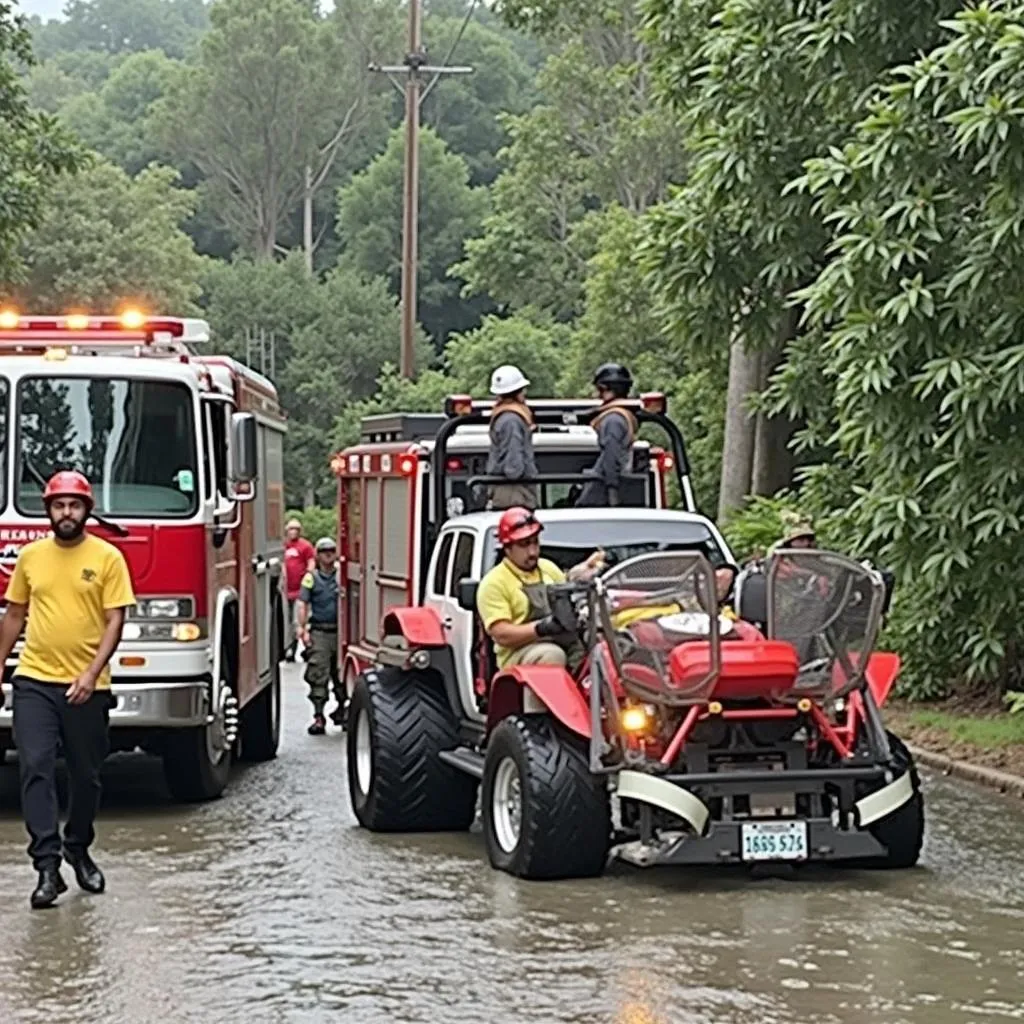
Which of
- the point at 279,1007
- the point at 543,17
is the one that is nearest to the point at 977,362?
the point at 279,1007

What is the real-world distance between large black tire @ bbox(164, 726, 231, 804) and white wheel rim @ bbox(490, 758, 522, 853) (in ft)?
10.9

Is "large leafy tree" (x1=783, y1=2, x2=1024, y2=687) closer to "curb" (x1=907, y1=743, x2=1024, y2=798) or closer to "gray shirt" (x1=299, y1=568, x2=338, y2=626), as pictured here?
"curb" (x1=907, y1=743, x2=1024, y2=798)

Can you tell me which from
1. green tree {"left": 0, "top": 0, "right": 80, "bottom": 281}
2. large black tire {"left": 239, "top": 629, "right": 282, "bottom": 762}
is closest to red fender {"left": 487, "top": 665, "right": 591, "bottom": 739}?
large black tire {"left": 239, "top": 629, "right": 282, "bottom": 762}

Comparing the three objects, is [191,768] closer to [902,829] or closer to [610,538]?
[610,538]

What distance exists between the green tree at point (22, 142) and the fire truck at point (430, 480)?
10.1 m

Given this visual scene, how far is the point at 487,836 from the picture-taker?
41.3 ft

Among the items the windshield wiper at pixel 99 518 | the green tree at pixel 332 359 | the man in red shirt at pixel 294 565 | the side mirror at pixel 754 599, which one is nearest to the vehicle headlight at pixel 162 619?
the windshield wiper at pixel 99 518

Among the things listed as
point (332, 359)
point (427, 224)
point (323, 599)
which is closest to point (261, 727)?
point (323, 599)

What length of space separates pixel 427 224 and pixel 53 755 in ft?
258

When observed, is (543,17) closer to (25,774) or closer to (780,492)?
(780,492)

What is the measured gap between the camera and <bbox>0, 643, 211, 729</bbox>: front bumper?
14.7 m

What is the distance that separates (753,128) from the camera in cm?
2050

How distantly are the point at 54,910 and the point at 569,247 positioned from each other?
53573mm

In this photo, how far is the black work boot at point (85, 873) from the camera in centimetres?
1188
